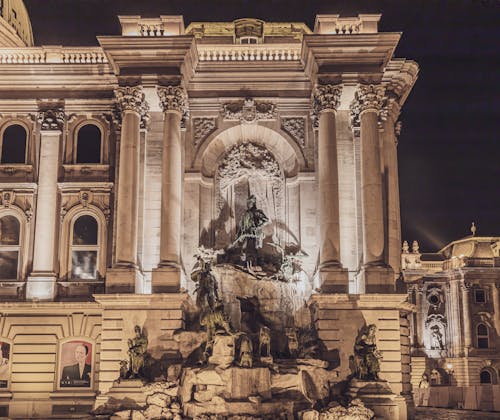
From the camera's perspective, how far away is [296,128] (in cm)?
3734

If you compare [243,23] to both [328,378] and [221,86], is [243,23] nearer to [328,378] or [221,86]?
[221,86]

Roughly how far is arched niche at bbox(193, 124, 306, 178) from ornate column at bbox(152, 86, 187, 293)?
2.35 meters

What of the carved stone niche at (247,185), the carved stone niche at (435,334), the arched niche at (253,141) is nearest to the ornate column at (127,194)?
the arched niche at (253,141)

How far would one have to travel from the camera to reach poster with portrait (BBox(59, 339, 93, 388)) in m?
34.4

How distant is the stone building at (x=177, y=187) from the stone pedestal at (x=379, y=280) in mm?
50

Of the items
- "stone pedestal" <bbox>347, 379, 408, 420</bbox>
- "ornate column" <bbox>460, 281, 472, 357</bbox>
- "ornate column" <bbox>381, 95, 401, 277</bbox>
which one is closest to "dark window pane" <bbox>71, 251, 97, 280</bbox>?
"stone pedestal" <bbox>347, 379, 408, 420</bbox>

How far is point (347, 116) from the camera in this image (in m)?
36.4

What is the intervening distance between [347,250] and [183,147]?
921 cm

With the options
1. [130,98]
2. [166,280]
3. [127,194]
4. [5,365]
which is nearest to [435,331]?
[166,280]

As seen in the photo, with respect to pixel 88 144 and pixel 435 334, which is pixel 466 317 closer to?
pixel 435 334

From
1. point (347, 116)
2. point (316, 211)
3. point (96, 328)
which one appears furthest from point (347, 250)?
point (96, 328)

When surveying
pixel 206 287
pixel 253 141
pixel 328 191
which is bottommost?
pixel 206 287

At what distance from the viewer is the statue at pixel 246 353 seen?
2750 centimetres

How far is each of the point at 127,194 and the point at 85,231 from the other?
4.27 m
